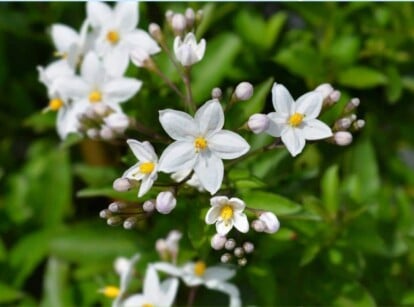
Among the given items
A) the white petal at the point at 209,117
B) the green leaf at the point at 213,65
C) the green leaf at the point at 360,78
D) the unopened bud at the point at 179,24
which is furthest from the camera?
the green leaf at the point at 360,78

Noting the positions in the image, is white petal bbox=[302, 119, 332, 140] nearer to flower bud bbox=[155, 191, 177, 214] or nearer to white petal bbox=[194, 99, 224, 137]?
white petal bbox=[194, 99, 224, 137]

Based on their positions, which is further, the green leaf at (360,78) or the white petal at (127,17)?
the green leaf at (360,78)

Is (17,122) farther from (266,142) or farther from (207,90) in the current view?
(266,142)

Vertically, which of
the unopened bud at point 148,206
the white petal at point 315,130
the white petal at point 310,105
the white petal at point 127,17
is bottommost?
the unopened bud at point 148,206

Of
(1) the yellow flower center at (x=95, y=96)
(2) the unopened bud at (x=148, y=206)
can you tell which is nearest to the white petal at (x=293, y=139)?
(2) the unopened bud at (x=148, y=206)

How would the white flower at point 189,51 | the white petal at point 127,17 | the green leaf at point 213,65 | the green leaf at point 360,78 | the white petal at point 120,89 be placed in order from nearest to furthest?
the white flower at point 189,51 → the white petal at point 120,89 → the white petal at point 127,17 → the green leaf at point 213,65 → the green leaf at point 360,78

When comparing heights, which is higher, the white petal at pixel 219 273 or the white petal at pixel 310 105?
the white petal at pixel 310 105

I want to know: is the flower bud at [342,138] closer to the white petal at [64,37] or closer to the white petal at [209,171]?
the white petal at [209,171]
